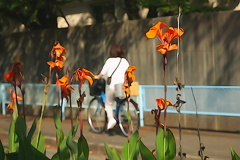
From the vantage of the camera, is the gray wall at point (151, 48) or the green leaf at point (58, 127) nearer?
the green leaf at point (58, 127)

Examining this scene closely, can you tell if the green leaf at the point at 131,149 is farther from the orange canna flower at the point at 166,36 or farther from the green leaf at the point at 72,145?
the orange canna flower at the point at 166,36

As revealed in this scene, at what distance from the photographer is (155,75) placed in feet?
36.6

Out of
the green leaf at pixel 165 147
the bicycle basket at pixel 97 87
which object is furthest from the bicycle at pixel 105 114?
the green leaf at pixel 165 147

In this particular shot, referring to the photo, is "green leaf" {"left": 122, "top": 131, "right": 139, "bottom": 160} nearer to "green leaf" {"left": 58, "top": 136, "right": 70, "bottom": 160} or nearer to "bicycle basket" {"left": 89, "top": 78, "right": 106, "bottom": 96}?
"green leaf" {"left": 58, "top": 136, "right": 70, "bottom": 160}

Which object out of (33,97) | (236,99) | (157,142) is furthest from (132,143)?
(33,97)

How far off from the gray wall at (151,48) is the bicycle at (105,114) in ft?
4.14

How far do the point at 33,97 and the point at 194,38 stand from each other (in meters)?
5.56

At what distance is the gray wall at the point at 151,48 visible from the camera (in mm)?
9859

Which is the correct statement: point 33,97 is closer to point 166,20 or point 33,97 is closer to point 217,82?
point 166,20

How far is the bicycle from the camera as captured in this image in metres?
9.89

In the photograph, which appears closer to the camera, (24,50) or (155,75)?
(155,75)

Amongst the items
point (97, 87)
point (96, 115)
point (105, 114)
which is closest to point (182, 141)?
point (105, 114)

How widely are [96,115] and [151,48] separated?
1.99m

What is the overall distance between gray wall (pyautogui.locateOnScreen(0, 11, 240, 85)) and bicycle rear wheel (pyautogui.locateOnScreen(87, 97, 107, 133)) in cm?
128
